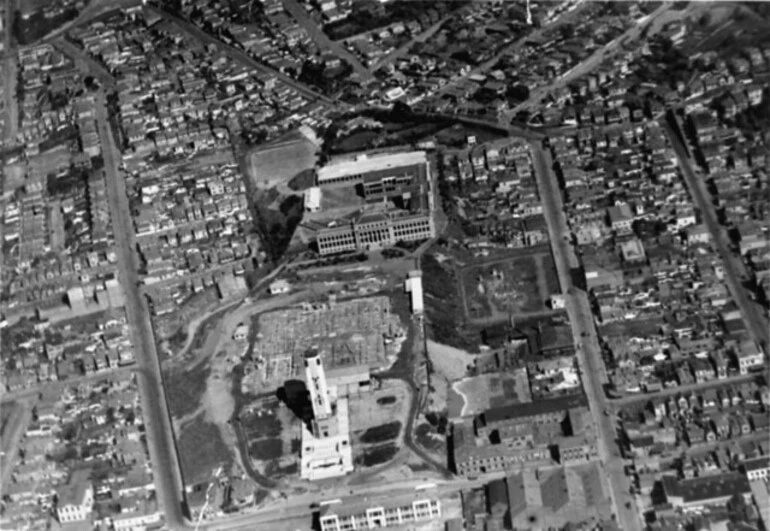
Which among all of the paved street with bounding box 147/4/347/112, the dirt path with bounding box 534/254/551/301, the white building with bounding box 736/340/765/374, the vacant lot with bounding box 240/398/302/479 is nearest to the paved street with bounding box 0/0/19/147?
the paved street with bounding box 147/4/347/112

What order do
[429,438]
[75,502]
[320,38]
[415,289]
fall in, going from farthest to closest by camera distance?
[320,38], [415,289], [429,438], [75,502]

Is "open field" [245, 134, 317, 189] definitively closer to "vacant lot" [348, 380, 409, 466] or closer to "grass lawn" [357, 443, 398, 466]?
"vacant lot" [348, 380, 409, 466]

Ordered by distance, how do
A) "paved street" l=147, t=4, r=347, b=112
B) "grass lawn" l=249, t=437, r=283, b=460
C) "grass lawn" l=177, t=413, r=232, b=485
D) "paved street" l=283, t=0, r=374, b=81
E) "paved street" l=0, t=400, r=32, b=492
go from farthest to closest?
"paved street" l=283, t=0, r=374, b=81
"paved street" l=147, t=4, r=347, b=112
"paved street" l=0, t=400, r=32, b=492
"grass lawn" l=249, t=437, r=283, b=460
"grass lawn" l=177, t=413, r=232, b=485

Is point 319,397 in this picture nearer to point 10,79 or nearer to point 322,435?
point 322,435

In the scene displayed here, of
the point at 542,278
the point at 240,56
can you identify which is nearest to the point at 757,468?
the point at 542,278

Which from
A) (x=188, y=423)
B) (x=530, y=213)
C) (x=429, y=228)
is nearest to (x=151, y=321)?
(x=188, y=423)

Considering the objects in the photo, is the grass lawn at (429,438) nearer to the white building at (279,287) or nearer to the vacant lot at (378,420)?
the vacant lot at (378,420)
